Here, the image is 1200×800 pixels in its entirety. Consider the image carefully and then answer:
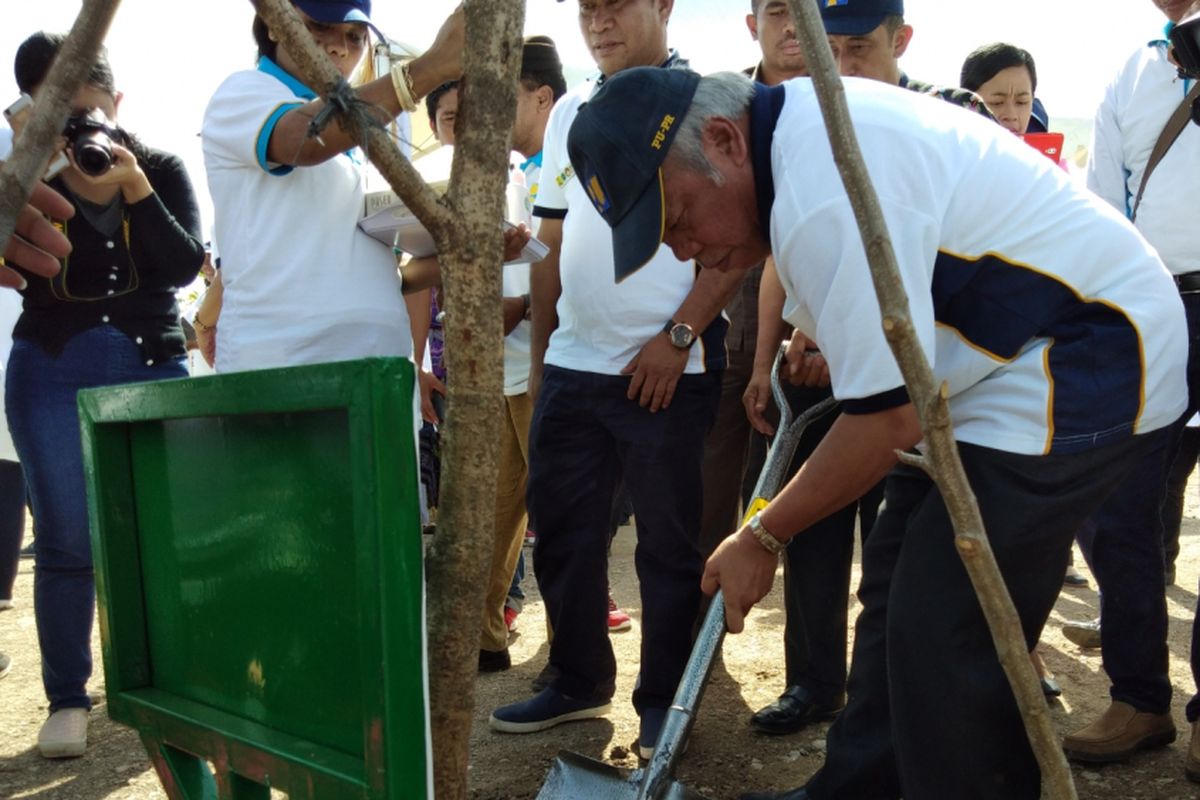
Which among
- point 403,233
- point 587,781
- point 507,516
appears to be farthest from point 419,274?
A: point 587,781

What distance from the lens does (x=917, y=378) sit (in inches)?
54.6

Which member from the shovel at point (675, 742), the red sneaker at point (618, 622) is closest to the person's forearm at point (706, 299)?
the shovel at point (675, 742)

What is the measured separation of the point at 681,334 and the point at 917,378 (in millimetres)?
1938

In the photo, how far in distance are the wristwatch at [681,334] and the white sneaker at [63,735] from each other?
6.34 feet

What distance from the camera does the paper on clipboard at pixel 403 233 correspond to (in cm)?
283

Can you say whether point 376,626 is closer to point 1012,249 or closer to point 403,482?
point 403,482

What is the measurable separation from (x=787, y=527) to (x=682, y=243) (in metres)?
0.54

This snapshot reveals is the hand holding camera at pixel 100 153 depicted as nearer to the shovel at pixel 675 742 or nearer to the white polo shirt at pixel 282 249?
the white polo shirt at pixel 282 249

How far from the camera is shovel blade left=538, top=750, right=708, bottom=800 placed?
2840mm

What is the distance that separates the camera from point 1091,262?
209 centimetres

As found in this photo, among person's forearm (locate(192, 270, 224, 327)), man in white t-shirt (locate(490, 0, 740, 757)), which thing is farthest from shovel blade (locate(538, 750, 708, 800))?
person's forearm (locate(192, 270, 224, 327))

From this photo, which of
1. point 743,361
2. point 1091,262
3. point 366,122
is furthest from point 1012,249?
point 743,361

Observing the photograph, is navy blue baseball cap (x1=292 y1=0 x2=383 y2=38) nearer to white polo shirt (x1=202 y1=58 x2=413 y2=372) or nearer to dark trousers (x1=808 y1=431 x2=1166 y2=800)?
white polo shirt (x1=202 y1=58 x2=413 y2=372)

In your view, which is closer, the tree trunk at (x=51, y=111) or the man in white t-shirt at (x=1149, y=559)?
the tree trunk at (x=51, y=111)
